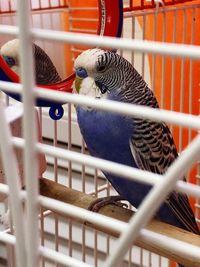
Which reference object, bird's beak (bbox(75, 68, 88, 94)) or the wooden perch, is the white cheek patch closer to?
bird's beak (bbox(75, 68, 88, 94))

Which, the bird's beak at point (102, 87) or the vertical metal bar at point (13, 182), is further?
the bird's beak at point (102, 87)

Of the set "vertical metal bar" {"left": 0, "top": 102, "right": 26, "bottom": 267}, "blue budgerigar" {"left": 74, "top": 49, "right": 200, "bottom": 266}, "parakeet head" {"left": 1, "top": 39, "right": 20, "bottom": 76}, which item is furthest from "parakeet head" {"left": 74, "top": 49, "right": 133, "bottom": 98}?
"vertical metal bar" {"left": 0, "top": 102, "right": 26, "bottom": 267}

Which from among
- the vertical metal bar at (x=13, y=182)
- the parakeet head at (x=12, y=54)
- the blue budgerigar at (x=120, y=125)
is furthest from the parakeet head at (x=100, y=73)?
the vertical metal bar at (x=13, y=182)

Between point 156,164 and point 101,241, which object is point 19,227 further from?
point 101,241

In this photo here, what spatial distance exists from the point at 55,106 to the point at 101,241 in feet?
2.26

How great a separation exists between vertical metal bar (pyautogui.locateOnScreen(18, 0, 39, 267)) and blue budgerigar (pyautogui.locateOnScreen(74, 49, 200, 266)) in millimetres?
336

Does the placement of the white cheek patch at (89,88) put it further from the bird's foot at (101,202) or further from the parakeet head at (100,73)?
the bird's foot at (101,202)

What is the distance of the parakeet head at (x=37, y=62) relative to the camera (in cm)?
65

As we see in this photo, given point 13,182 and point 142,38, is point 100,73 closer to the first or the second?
point 142,38

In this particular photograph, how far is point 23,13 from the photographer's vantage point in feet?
0.70

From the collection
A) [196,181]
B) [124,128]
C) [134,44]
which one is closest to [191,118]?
[134,44]

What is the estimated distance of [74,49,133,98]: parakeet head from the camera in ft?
1.92

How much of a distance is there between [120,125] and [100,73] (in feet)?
0.26

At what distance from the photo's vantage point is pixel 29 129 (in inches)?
9.2
